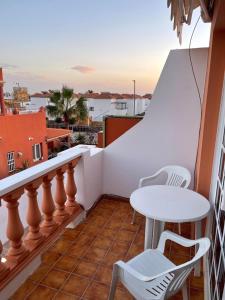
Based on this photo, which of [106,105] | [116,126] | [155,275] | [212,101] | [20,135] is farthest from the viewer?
[106,105]

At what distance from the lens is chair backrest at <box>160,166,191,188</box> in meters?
2.51

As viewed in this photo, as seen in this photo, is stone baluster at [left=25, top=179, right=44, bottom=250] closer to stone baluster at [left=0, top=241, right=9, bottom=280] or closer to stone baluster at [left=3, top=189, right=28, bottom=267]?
stone baluster at [left=3, top=189, right=28, bottom=267]

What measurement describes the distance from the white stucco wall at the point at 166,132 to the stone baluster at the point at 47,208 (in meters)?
1.31

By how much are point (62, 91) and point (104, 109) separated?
13.1 ft

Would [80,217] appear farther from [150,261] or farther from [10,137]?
[10,137]

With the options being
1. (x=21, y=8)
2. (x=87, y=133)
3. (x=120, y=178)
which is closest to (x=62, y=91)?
(x=87, y=133)

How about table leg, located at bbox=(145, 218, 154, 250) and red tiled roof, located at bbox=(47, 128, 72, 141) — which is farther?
red tiled roof, located at bbox=(47, 128, 72, 141)

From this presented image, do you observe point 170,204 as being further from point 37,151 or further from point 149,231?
point 37,151

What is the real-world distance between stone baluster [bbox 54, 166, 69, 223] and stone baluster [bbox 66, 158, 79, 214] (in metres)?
0.13

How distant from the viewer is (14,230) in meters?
1.64

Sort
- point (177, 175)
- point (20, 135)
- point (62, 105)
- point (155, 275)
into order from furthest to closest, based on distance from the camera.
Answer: point (62, 105)
point (20, 135)
point (177, 175)
point (155, 275)

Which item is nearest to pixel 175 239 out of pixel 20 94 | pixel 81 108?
pixel 81 108

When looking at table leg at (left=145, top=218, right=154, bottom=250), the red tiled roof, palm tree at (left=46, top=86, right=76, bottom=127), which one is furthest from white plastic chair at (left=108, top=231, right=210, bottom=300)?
palm tree at (left=46, top=86, right=76, bottom=127)

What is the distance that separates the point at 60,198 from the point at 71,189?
8.6 inches
